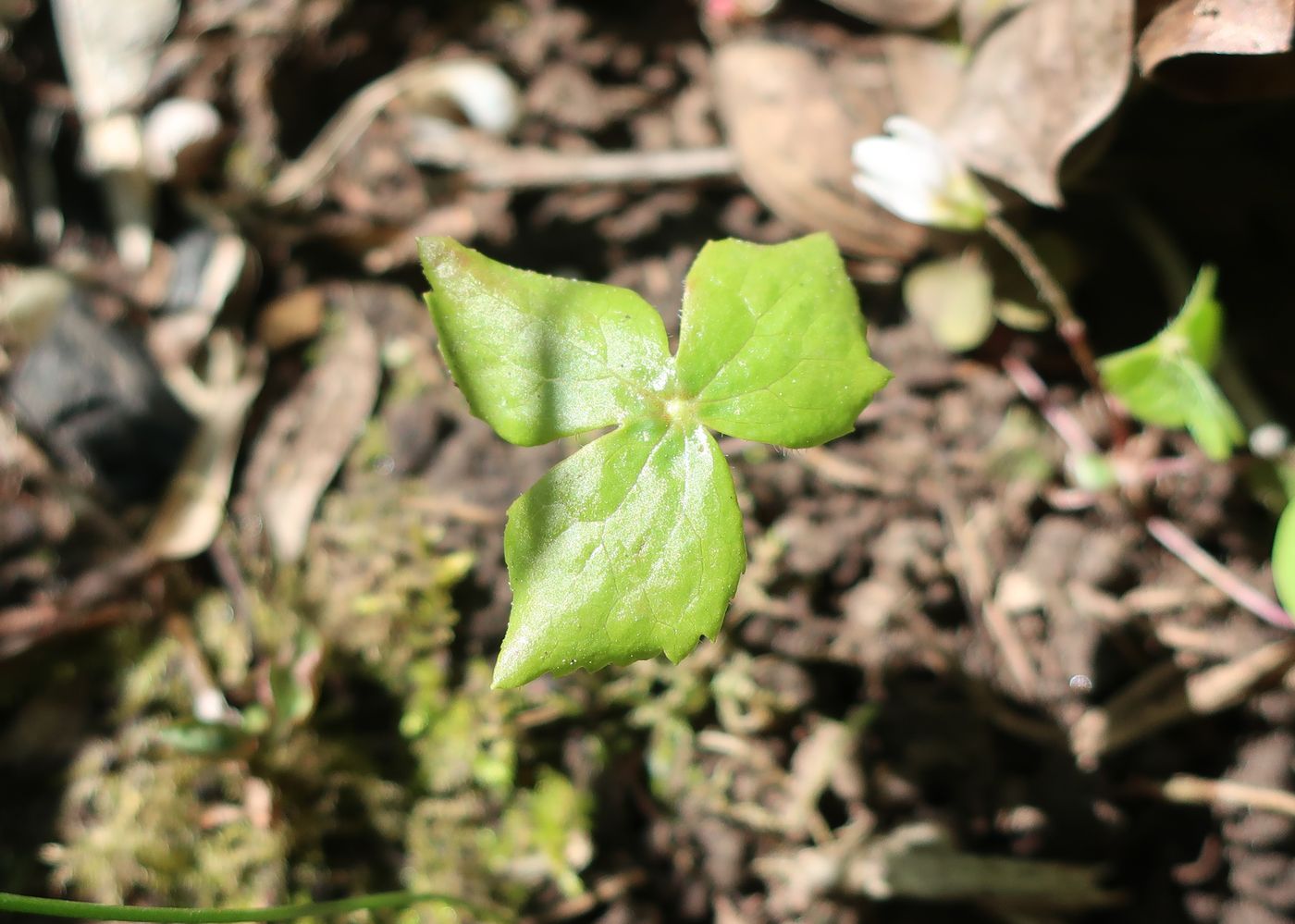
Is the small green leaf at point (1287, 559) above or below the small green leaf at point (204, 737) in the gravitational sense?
above

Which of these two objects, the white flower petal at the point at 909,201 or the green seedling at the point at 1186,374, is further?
the white flower petal at the point at 909,201

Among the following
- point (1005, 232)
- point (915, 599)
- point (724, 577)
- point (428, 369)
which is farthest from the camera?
point (428, 369)

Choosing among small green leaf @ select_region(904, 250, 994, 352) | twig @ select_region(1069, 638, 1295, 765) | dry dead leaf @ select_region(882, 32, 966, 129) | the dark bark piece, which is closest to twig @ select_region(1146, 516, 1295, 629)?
twig @ select_region(1069, 638, 1295, 765)

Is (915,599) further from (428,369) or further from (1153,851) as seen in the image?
(428,369)

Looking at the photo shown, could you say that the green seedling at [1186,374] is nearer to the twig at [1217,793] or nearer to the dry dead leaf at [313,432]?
the twig at [1217,793]

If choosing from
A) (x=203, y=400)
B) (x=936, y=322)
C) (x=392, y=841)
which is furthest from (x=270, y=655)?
(x=936, y=322)

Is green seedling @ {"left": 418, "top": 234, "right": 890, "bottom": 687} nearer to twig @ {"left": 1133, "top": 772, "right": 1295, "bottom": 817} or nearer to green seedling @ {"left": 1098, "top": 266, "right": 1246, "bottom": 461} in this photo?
green seedling @ {"left": 1098, "top": 266, "right": 1246, "bottom": 461}

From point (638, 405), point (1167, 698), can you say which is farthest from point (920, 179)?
point (1167, 698)

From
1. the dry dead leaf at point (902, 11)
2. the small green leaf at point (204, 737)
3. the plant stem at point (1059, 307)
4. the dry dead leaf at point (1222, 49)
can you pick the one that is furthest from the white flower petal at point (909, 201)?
the small green leaf at point (204, 737)
